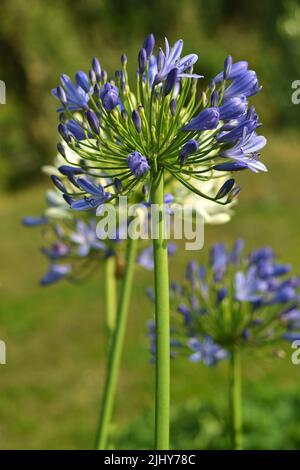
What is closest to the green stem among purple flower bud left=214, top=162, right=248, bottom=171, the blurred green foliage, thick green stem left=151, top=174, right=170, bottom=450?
thick green stem left=151, top=174, right=170, bottom=450

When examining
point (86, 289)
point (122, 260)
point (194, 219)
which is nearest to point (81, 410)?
point (86, 289)

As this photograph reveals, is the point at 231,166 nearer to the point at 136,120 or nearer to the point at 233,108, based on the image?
the point at 233,108

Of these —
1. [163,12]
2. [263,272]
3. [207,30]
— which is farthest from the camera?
[207,30]

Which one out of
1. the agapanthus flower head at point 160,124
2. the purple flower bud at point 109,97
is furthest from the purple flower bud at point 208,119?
the purple flower bud at point 109,97

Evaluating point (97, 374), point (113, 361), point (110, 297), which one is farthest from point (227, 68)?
point (97, 374)

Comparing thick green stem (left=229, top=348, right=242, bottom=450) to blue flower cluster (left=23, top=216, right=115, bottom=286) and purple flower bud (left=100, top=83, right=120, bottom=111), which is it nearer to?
blue flower cluster (left=23, top=216, right=115, bottom=286)

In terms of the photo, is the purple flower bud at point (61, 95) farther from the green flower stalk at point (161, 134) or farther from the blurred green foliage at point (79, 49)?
the blurred green foliage at point (79, 49)

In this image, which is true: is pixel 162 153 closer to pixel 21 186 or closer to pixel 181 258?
pixel 181 258
